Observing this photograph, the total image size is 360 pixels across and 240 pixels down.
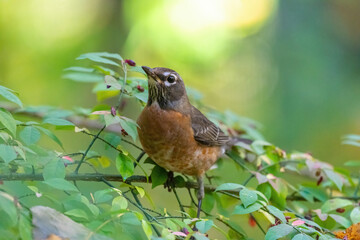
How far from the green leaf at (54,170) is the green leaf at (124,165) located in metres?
0.32

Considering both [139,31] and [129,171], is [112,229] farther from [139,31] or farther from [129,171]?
[139,31]

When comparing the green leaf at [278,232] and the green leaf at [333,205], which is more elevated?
the green leaf at [278,232]

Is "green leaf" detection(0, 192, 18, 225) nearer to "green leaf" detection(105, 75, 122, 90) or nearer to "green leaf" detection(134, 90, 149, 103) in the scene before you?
"green leaf" detection(105, 75, 122, 90)

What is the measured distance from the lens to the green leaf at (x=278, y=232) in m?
1.84

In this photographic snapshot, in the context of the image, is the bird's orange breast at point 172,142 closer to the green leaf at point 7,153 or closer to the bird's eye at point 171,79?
the bird's eye at point 171,79

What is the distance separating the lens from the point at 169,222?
1.79 m

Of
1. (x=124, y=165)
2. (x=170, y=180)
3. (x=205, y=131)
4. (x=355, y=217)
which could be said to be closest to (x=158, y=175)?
(x=170, y=180)

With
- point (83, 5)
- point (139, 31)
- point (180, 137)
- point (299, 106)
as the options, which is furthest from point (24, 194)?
point (83, 5)

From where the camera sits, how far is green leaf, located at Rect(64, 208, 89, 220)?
1.61 m

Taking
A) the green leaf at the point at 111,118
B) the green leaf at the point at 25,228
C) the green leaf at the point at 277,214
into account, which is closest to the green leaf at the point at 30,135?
the green leaf at the point at 111,118

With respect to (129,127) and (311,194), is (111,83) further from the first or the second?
(311,194)

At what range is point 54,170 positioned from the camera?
5.99 feet

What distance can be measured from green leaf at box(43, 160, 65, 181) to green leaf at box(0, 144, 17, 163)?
0.15 m

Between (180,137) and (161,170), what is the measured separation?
245 millimetres
